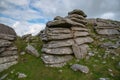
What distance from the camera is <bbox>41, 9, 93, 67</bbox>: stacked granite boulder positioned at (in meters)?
25.8

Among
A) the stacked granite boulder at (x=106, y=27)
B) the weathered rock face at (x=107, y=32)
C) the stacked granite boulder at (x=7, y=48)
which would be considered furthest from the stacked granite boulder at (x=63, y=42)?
the stacked granite boulder at (x=106, y=27)

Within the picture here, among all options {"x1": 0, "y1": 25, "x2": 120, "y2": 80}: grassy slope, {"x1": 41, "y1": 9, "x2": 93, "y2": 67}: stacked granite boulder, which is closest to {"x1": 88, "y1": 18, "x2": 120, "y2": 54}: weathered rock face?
{"x1": 0, "y1": 25, "x2": 120, "y2": 80}: grassy slope

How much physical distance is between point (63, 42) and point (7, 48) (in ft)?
27.5

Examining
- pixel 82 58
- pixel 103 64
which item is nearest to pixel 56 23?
pixel 82 58

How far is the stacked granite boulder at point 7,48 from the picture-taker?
82.9ft

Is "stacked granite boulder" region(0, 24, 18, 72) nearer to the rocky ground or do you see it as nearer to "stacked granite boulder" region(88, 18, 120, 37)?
the rocky ground

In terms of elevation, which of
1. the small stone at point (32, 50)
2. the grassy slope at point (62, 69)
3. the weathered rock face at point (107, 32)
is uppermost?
the weathered rock face at point (107, 32)

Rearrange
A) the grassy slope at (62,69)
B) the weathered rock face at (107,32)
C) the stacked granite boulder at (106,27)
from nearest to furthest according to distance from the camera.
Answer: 1. the grassy slope at (62,69)
2. the weathered rock face at (107,32)
3. the stacked granite boulder at (106,27)

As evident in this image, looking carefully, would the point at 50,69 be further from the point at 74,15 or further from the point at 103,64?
the point at 74,15

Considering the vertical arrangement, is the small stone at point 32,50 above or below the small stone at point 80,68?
above

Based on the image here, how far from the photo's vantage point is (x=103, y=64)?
2500 cm

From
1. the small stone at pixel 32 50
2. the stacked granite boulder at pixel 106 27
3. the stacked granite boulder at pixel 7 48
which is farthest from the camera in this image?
the stacked granite boulder at pixel 106 27

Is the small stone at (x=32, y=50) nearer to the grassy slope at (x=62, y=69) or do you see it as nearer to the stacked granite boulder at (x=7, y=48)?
the grassy slope at (x=62, y=69)

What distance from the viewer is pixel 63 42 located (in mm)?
27234
